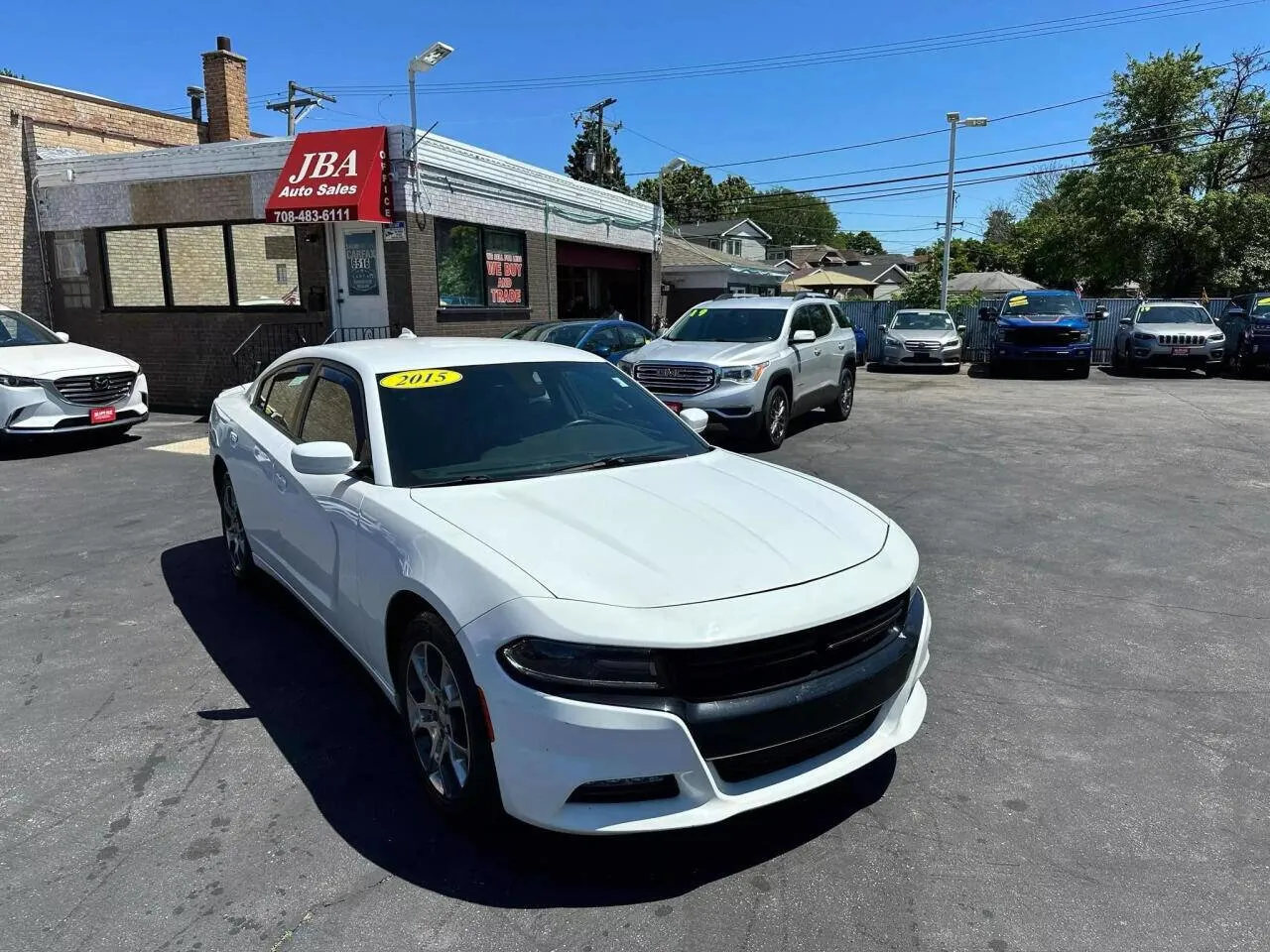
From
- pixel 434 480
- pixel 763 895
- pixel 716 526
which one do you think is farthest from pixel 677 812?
pixel 434 480

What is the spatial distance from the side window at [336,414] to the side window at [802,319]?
7.21 meters

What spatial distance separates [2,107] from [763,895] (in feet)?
60.5

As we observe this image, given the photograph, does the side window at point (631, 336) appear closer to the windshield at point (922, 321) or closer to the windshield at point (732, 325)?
the windshield at point (732, 325)

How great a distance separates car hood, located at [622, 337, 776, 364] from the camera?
9.35m

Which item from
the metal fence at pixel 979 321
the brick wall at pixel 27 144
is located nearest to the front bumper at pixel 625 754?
the brick wall at pixel 27 144

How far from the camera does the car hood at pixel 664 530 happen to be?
2547mm

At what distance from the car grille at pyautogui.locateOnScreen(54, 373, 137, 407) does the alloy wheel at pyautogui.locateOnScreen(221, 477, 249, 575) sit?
607cm

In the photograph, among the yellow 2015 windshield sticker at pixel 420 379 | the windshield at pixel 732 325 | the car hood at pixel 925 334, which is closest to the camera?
the yellow 2015 windshield sticker at pixel 420 379

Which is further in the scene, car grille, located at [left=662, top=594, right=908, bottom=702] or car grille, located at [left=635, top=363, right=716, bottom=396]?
car grille, located at [left=635, top=363, right=716, bottom=396]

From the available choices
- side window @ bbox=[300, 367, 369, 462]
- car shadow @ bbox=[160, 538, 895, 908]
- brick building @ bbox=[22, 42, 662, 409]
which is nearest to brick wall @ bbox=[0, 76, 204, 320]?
brick building @ bbox=[22, 42, 662, 409]

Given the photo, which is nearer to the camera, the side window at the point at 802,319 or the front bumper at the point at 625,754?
the front bumper at the point at 625,754

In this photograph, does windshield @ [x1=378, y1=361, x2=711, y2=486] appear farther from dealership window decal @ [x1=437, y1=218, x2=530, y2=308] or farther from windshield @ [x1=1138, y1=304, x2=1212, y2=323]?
windshield @ [x1=1138, y1=304, x2=1212, y2=323]

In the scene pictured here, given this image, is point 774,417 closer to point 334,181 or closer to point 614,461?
point 614,461

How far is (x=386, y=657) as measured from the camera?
10.2 feet
